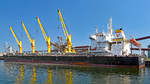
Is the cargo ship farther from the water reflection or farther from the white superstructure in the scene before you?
the water reflection

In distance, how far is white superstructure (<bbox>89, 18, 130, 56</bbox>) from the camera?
157 ft

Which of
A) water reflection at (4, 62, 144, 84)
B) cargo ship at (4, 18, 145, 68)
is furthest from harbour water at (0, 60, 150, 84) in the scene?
cargo ship at (4, 18, 145, 68)

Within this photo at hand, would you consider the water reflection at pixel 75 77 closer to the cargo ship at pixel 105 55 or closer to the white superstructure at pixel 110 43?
the cargo ship at pixel 105 55

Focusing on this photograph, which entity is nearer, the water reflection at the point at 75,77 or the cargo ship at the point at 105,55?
the water reflection at the point at 75,77

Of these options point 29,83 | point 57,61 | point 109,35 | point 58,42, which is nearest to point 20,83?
point 29,83

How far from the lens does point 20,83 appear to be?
21.1 meters

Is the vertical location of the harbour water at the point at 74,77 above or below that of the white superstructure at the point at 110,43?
below

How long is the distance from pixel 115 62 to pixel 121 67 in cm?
204

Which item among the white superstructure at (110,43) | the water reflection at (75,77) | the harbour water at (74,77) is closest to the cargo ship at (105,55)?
the white superstructure at (110,43)

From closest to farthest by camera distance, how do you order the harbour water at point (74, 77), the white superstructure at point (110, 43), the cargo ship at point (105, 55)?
1. the harbour water at point (74, 77)
2. the cargo ship at point (105, 55)
3. the white superstructure at point (110, 43)

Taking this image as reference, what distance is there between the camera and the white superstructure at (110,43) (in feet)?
157

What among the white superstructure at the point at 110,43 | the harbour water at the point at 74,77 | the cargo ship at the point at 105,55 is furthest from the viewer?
the white superstructure at the point at 110,43

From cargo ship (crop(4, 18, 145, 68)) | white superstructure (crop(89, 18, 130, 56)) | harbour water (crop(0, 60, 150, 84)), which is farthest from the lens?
white superstructure (crop(89, 18, 130, 56))

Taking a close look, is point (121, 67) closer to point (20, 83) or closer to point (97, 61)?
point (97, 61)
